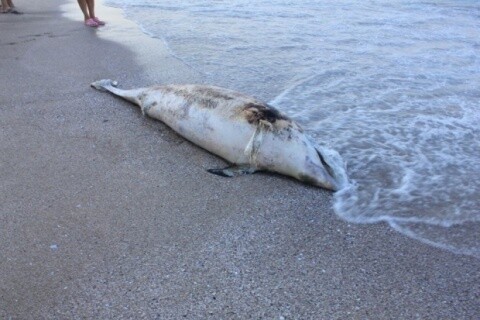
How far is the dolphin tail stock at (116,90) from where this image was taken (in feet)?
15.4

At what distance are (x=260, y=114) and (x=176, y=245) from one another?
1344 mm

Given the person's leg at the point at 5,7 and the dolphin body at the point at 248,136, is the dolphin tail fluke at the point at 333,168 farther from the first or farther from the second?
the person's leg at the point at 5,7

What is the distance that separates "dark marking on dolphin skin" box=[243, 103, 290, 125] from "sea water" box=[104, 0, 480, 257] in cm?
55

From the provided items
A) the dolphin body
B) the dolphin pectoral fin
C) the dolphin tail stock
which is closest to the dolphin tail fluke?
the dolphin body

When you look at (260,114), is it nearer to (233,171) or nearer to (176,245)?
(233,171)

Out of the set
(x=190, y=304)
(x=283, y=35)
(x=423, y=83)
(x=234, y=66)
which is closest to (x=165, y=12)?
(x=283, y=35)

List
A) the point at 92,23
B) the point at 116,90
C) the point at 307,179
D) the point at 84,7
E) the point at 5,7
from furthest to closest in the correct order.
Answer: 1. the point at 5,7
2. the point at 84,7
3. the point at 92,23
4. the point at 116,90
5. the point at 307,179

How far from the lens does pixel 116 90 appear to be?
16.2ft

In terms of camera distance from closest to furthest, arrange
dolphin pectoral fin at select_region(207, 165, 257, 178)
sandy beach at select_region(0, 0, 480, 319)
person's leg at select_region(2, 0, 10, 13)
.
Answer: sandy beach at select_region(0, 0, 480, 319), dolphin pectoral fin at select_region(207, 165, 257, 178), person's leg at select_region(2, 0, 10, 13)

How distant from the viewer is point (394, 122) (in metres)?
4.19

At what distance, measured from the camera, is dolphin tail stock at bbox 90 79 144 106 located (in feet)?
15.4

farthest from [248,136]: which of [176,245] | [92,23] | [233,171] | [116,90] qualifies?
[92,23]

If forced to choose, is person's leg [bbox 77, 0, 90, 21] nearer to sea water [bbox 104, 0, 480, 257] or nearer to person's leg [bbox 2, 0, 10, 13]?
sea water [bbox 104, 0, 480, 257]

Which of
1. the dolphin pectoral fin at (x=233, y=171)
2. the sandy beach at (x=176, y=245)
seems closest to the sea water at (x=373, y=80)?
the sandy beach at (x=176, y=245)
